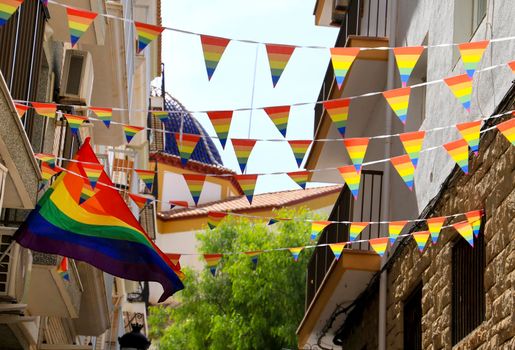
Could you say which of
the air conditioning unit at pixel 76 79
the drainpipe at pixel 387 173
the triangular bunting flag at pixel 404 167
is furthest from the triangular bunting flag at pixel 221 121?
the drainpipe at pixel 387 173

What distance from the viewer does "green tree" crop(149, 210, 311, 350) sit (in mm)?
34469

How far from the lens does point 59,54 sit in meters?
16.5

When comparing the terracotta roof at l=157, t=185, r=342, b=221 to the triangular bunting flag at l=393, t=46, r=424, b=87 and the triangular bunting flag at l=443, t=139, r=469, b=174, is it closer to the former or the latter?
the triangular bunting flag at l=443, t=139, r=469, b=174

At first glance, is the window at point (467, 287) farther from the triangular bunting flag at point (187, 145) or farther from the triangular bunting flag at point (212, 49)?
the triangular bunting flag at point (212, 49)

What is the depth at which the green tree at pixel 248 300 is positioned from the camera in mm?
34469

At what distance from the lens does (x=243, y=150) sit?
10.8 meters

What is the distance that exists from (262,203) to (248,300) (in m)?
19.3

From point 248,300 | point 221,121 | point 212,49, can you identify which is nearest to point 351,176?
point 221,121

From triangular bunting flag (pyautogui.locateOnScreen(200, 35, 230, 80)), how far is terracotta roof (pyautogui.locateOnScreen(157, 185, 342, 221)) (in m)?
43.3

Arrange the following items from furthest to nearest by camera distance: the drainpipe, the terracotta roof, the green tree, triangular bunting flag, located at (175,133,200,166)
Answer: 1. the terracotta roof
2. the green tree
3. the drainpipe
4. triangular bunting flag, located at (175,133,200,166)

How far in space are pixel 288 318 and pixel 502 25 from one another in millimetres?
24781

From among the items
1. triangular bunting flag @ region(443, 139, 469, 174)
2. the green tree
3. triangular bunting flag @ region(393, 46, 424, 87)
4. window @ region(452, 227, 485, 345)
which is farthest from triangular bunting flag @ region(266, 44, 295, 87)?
the green tree

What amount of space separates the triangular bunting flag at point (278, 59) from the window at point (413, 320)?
509 cm

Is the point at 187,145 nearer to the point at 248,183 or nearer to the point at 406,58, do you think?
the point at 248,183
